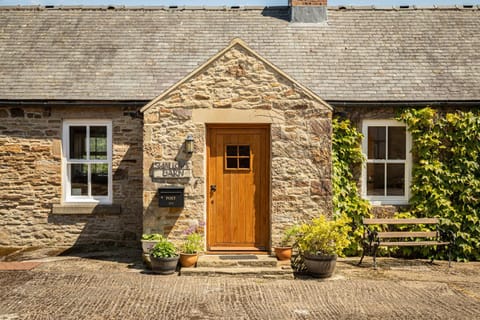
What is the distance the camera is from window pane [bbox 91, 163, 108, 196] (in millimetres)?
11195

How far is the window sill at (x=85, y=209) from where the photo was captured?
10.9 metres

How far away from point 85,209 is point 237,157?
13.1 feet

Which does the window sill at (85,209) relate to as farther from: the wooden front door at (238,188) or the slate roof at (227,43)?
the wooden front door at (238,188)

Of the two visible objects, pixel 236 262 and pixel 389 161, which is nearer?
pixel 236 262

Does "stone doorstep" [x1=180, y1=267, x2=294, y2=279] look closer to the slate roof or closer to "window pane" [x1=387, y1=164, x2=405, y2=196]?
"window pane" [x1=387, y1=164, x2=405, y2=196]

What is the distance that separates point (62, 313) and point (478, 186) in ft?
28.9

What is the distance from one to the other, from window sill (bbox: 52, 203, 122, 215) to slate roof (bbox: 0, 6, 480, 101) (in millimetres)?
2569

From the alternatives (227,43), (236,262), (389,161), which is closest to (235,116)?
(236,262)

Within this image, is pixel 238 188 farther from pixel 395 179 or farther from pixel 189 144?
pixel 395 179

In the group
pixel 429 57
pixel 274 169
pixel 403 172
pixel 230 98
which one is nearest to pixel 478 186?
pixel 403 172

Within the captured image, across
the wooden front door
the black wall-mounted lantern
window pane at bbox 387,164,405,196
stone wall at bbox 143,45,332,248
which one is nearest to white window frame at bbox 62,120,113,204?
stone wall at bbox 143,45,332,248

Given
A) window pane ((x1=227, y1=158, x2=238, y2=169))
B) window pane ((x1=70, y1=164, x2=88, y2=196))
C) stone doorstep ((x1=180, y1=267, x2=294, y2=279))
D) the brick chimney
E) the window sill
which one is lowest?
stone doorstep ((x1=180, y1=267, x2=294, y2=279))

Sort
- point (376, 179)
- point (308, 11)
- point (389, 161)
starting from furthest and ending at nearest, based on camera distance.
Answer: point (308, 11) → point (376, 179) → point (389, 161)

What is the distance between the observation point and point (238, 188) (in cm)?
958
